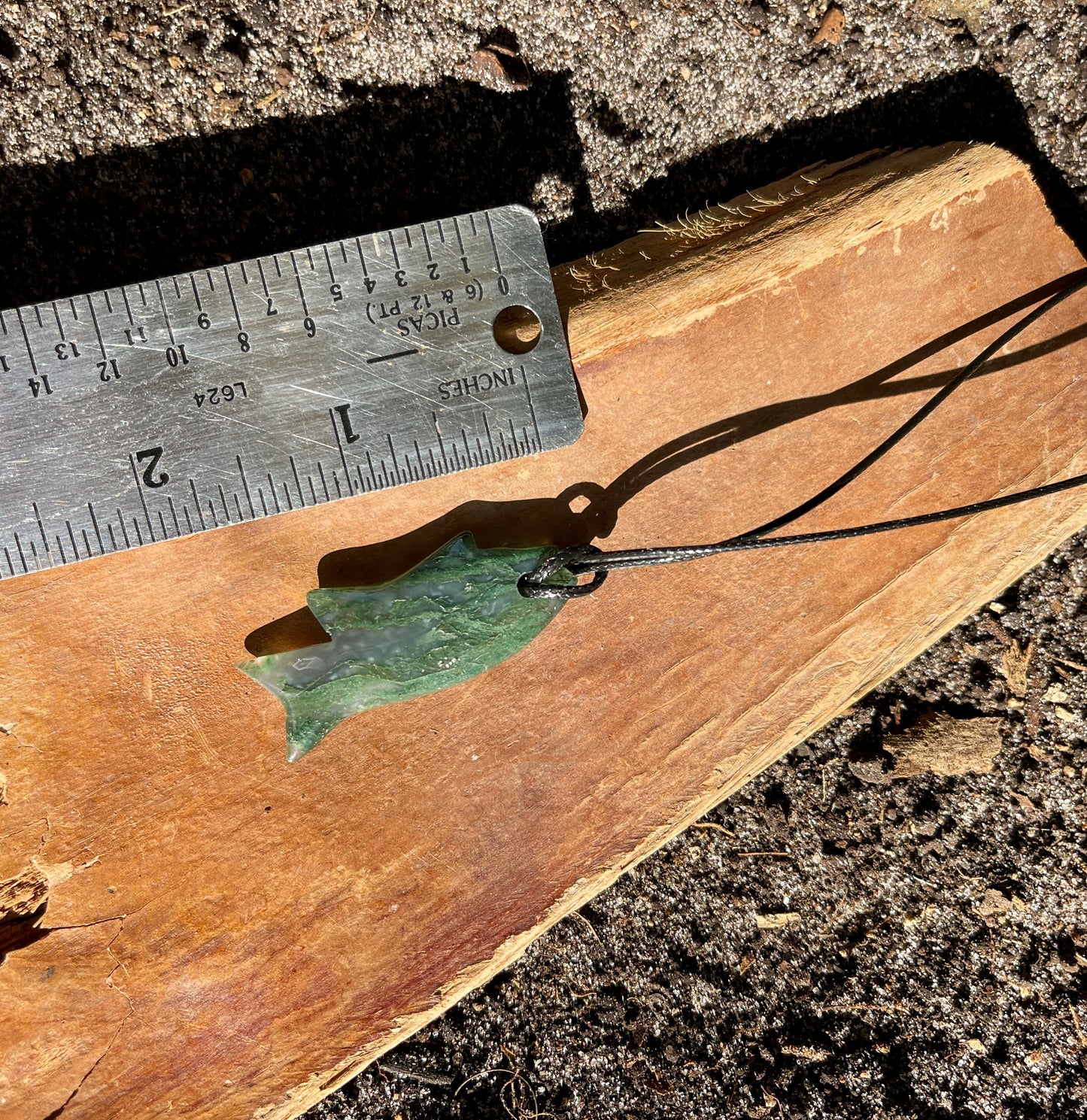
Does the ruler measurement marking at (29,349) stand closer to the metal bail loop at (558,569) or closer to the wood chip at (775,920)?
the metal bail loop at (558,569)

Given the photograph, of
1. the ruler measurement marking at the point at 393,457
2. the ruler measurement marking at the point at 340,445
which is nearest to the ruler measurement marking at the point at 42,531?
the ruler measurement marking at the point at 340,445

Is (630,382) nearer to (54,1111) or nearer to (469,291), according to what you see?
(469,291)

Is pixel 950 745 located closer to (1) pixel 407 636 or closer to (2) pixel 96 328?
(1) pixel 407 636

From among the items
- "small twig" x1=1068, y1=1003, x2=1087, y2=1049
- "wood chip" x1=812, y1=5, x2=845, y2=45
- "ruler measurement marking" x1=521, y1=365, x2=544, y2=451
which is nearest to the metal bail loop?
"ruler measurement marking" x1=521, y1=365, x2=544, y2=451

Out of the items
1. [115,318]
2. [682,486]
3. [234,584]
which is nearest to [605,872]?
[682,486]

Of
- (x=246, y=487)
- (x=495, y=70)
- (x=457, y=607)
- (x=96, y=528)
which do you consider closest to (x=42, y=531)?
(x=96, y=528)
